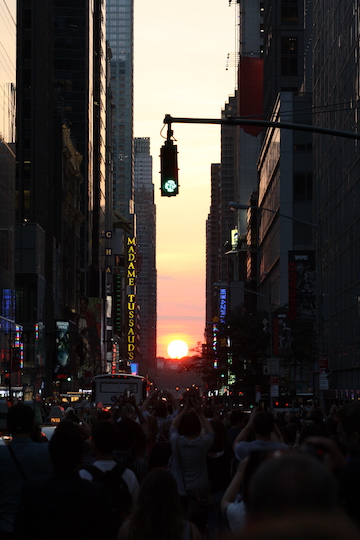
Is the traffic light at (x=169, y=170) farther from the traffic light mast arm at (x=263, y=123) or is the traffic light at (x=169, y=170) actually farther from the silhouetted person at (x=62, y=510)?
the silhouetted person at (x=62, y=510)

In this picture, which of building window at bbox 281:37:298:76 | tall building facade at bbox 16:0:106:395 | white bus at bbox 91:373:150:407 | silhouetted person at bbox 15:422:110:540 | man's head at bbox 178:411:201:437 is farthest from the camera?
building window at bbox 281:37:298:76

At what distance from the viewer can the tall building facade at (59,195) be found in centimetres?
11462

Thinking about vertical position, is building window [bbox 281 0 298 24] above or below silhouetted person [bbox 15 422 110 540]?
above

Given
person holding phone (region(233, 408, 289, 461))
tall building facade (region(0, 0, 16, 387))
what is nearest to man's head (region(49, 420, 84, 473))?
person holding phone (region(233, 408, 289, 461))

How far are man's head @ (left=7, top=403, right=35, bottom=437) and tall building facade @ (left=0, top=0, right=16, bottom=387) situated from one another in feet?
226

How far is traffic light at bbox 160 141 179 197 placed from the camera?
59.0ft

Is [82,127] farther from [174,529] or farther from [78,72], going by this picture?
[174,529]

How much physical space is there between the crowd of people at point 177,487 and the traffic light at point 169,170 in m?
6.31

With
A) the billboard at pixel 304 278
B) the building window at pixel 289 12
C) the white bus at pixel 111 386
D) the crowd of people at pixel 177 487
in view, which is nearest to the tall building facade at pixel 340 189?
the billboard at pixel 304 278

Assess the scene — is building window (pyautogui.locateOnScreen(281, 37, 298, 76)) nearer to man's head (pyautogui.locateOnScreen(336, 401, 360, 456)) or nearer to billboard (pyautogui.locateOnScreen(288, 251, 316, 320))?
billboard (pyautogui.locateOnScreen(288, 251, 316, 320))

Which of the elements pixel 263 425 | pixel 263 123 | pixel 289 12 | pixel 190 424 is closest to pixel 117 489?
pixel 263 425

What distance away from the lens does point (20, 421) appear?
30.6 ft

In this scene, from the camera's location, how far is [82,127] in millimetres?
170875

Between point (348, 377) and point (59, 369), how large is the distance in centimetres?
6815
